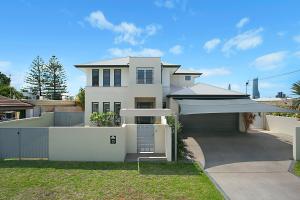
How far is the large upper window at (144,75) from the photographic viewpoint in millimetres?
29672

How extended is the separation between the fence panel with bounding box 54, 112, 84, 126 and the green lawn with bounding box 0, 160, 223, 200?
2033 cm

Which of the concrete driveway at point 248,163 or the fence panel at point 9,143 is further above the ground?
the fence panel at point 9,143

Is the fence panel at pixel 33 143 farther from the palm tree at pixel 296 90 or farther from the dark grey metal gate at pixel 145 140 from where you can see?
the palm tree at pixel 296 90

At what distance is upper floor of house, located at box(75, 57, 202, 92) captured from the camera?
29.5 m

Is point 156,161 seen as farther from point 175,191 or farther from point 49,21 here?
point 49,21

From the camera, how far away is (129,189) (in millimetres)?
11742

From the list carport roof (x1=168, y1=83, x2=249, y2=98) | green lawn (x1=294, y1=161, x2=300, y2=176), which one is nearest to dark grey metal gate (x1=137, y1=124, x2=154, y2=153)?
green lawn (x1=294, y1=161, x2=300, y2=176)

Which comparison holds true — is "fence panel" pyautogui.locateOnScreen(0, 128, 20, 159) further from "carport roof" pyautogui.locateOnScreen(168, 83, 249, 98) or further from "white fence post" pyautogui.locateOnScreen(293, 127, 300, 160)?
"white fence post" pyautogui.locateOnScreen(293, 127, 300, 160)

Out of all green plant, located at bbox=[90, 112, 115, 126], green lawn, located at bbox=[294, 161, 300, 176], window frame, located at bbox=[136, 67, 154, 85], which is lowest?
green lawn, located at bbox=[294, 161, 300, 176]

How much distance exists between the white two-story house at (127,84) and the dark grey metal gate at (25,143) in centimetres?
1361

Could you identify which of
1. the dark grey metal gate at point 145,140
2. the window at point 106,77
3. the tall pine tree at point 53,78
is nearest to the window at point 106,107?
the window at point 106,77

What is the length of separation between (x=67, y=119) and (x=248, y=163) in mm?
26764

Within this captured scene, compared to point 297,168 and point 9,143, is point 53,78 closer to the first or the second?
point 9,143

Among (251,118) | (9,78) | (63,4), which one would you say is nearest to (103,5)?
(63,4)
